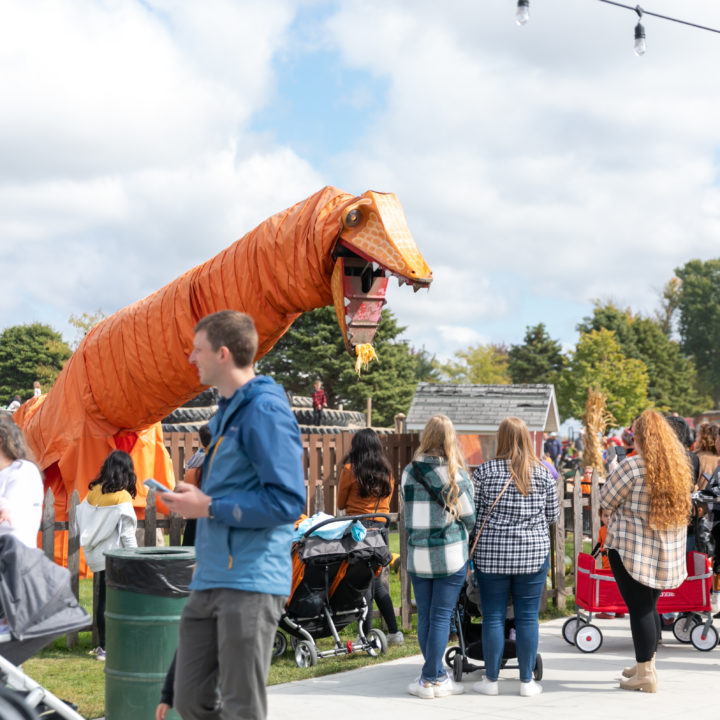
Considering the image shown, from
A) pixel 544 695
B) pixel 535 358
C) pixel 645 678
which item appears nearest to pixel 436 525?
pixel 544 695

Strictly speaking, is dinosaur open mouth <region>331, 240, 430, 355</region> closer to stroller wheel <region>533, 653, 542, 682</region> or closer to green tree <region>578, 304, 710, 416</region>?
stroller wheel <region>533, 653, 542, 682</region>

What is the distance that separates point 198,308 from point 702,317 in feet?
294

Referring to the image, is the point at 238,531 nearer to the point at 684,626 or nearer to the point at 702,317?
the point at 684,626

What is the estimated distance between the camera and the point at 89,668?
23.8ft

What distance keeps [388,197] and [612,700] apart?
4506 mm

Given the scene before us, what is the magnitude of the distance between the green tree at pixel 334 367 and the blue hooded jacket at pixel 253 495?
135ft

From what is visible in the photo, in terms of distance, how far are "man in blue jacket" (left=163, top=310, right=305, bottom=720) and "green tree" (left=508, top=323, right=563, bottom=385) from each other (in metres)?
69.4

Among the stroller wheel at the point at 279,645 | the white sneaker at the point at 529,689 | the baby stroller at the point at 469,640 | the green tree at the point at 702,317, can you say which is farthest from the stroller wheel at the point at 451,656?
the green tree at the point at 702,317

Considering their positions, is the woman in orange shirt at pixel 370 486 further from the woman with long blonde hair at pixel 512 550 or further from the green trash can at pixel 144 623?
the green trash can at pixel 144 623

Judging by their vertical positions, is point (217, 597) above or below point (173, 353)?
below

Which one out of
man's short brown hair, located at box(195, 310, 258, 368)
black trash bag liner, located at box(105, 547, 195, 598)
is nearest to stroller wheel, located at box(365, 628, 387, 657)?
black trash bag liner, located at box(105, 547, 195, 598)

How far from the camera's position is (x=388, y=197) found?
28.0 feet

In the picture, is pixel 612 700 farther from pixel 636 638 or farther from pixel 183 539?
pixel 183 539

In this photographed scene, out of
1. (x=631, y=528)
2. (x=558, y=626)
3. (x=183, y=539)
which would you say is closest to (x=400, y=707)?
(x=631, y=528)
